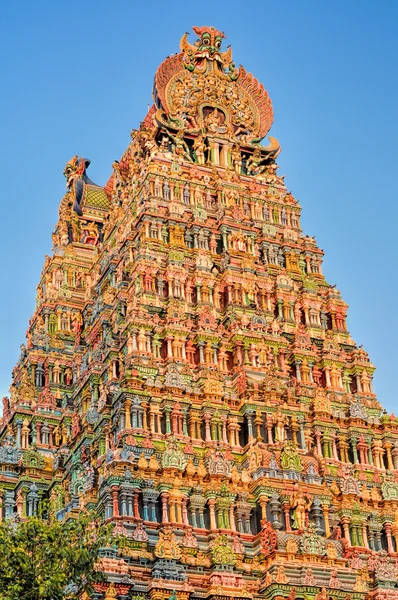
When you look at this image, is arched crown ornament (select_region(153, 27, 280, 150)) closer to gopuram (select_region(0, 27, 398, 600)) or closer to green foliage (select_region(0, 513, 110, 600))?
gopuram (select_region(0, 27, 398, 600))

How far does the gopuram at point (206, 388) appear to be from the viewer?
134ft

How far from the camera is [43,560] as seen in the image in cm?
3328

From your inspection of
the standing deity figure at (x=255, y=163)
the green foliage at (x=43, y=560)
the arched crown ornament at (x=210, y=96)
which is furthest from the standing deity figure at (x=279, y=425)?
the arched crown ornament at (x=210, y=96)

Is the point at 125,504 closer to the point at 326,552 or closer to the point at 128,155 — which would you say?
the point at 326,552

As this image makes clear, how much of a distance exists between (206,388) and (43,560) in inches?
533

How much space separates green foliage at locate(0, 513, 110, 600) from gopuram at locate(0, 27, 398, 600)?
4213 millimetres

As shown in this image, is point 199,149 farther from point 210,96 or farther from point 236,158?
point 210,96

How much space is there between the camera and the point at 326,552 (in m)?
41.4

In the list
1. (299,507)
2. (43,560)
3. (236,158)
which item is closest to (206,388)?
(299,507)

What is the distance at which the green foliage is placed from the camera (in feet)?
107

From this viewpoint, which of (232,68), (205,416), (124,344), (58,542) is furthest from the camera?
(232,68)

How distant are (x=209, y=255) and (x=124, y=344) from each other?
6.12m

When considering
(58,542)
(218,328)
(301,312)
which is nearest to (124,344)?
Answer: (218,328)

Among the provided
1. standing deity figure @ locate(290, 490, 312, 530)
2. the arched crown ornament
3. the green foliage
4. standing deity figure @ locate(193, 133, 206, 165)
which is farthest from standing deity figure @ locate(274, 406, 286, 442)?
the arched crown ornament
